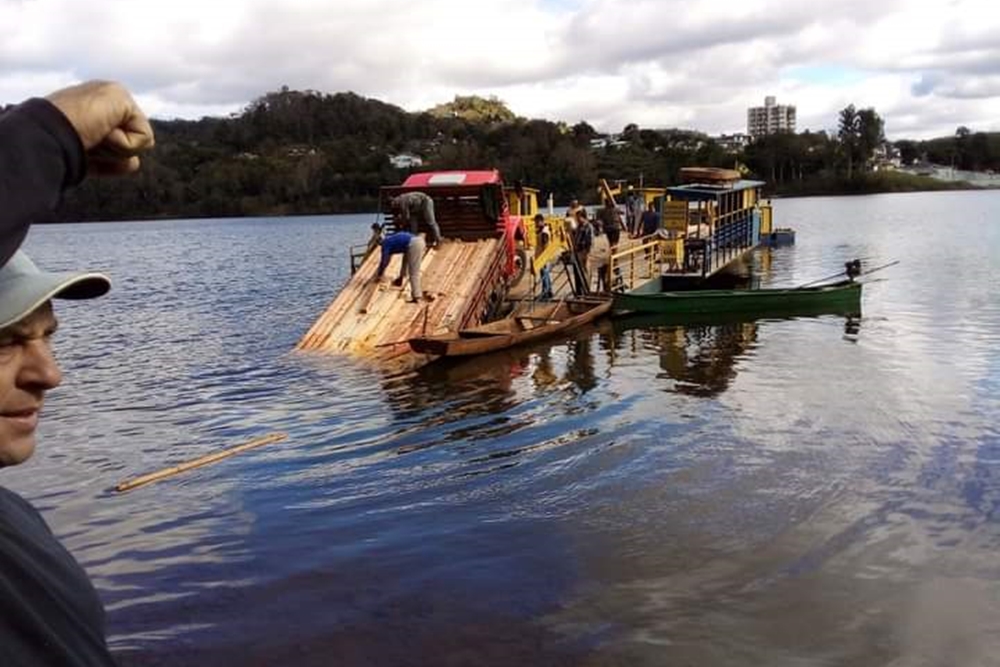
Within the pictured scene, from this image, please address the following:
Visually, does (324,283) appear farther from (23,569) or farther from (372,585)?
(23,569)

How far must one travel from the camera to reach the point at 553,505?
9398 mm

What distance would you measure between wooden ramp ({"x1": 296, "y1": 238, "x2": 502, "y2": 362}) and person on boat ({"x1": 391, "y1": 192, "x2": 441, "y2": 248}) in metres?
0.92

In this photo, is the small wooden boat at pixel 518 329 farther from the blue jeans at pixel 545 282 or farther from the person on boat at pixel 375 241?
the person on boat at pixel 375 241

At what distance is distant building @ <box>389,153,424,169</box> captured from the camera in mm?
153125

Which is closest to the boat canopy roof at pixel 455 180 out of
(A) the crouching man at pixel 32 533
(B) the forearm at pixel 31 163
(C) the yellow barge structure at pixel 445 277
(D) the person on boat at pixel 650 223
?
(C) the yellow barge structure at pixel 445 277

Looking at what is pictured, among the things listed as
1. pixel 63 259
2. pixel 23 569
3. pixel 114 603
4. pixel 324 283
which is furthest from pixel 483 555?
pixel 63 259

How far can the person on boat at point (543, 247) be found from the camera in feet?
77.1

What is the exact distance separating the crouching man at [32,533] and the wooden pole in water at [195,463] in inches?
361

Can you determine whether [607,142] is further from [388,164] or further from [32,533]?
[32,533]

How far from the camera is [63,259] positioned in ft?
210

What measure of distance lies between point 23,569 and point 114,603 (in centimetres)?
632

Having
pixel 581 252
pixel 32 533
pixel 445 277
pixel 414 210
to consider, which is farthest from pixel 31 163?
pixel 581 252

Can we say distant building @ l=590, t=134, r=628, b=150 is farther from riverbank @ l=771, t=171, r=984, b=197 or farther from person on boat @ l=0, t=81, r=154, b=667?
person on boat @ l=0, t=81, r=154, b=667

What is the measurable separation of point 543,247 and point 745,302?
6.07m
